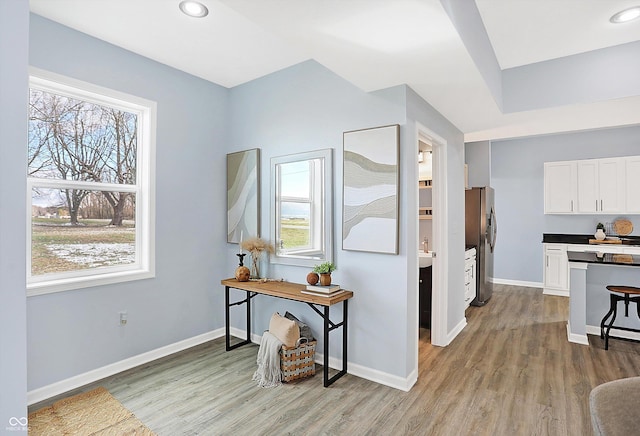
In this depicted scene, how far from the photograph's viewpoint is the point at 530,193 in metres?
6.30

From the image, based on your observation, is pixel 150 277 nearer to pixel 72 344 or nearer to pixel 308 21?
pixel 72 344

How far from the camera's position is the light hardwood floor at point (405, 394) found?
7.23 feet

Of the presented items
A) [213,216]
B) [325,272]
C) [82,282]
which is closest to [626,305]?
[325,272]

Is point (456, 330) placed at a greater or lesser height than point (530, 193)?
lesser

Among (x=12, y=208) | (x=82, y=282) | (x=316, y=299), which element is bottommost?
(x=316, y=299)

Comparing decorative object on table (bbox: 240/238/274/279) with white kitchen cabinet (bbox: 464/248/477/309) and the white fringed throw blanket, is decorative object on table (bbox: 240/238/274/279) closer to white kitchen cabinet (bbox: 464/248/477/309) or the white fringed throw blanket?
the white fringed throw blanket

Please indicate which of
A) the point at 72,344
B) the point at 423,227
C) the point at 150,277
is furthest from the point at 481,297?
the point at 72,344

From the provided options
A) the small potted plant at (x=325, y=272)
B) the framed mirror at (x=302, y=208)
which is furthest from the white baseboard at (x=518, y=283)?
the small potted plant at (x=325, y=272)

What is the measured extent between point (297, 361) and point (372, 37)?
7.84ft

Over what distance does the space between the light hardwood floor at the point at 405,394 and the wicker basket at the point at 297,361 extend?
0.08 m

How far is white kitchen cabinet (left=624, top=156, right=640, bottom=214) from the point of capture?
5121 millimetres

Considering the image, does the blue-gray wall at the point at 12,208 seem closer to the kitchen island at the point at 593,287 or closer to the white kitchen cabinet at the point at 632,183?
the kitchen island at the point at 593,287

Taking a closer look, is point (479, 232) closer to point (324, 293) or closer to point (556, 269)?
point (556, 269)

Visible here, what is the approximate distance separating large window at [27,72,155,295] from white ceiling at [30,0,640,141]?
0.56m
